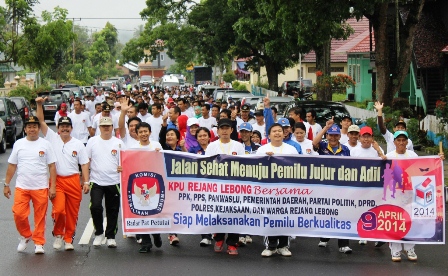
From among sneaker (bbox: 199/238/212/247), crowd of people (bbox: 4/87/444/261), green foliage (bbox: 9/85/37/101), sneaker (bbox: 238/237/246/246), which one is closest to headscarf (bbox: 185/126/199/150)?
crowd of people (bbox: 4/87/444/261)

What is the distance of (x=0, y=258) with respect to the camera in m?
9.95

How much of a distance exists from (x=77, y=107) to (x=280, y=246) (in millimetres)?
9014

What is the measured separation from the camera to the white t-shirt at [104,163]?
10492 millimetres

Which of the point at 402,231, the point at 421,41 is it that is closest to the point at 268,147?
the point at 402,231

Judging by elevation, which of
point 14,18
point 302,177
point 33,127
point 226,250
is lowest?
point 226,250

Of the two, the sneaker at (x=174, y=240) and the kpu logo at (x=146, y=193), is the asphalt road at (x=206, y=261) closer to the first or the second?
the sneaker at (x=174, y=240)

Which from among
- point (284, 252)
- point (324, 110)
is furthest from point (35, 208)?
point (324, 110)

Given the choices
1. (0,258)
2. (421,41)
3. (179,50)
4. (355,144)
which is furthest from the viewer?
(179,50)

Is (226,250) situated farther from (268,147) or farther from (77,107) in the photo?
(77,107)

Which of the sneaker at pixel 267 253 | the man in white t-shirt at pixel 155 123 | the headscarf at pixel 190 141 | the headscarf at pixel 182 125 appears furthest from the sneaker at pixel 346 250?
the man in white t-shirt at pixel 155 123

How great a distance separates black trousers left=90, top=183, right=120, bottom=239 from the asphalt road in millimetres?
260

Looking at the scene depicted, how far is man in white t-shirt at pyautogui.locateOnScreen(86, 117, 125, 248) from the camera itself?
10.5m

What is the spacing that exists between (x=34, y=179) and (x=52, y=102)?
31.1 meters

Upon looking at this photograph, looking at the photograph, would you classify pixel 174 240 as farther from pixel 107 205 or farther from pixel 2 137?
pixel 2 137
